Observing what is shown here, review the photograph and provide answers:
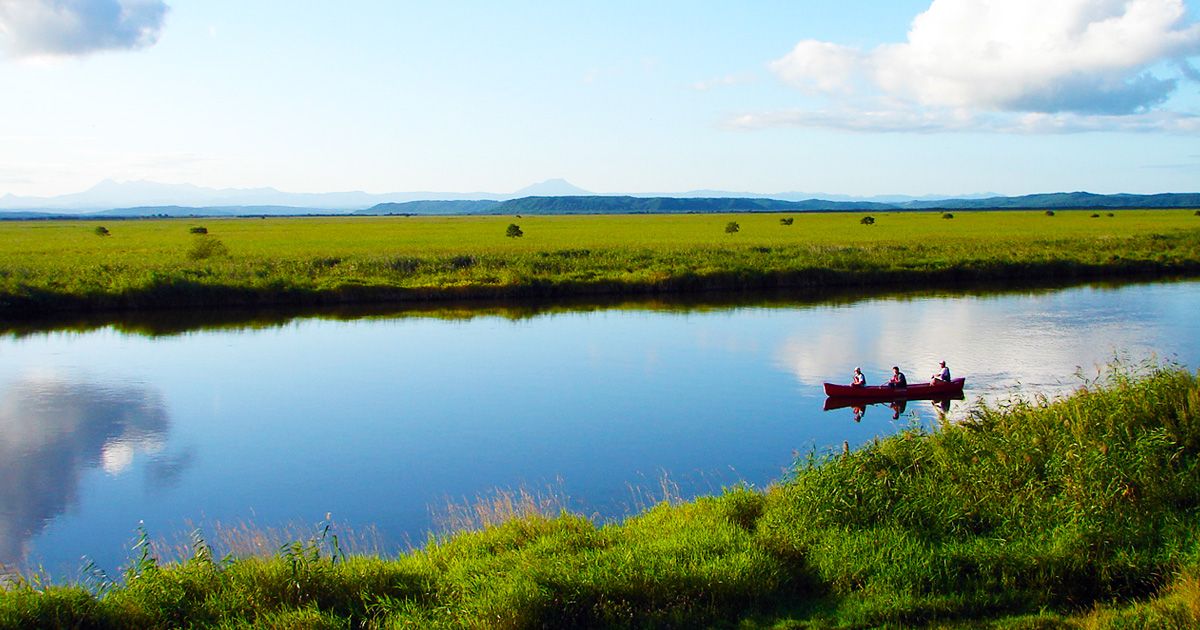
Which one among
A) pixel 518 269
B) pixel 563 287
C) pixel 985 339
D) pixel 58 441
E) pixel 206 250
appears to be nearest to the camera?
pixel 58 441

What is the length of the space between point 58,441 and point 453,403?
22.9 feet

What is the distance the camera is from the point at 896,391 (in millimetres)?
17750

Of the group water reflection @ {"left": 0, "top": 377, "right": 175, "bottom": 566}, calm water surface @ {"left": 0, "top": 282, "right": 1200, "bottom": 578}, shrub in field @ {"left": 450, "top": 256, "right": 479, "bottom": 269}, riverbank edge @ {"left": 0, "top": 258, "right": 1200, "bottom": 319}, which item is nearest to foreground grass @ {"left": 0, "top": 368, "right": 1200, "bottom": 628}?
calm water surface @ {"left": 0, "top": 282, "right": 1200, "bottom": 578}

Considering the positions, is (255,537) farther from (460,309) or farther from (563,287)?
(563,287)

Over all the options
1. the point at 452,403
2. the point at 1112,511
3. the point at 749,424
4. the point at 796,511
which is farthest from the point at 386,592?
the point at 452,403

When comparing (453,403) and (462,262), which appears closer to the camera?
(453,403)

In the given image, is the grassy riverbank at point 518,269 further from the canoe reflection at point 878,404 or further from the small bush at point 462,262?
the canoe reflection at point 878,404

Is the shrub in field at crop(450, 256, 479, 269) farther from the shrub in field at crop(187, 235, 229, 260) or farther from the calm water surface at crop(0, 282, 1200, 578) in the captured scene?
the shrub in field at crop(187, 235, 229, 260)

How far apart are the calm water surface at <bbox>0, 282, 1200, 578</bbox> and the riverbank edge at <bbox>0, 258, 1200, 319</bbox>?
3.76 metres

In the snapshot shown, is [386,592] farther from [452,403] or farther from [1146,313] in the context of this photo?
[1146,313]

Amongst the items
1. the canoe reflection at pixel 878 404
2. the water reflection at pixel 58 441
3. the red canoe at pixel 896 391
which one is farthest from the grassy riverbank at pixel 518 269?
the red canoe at pixel 896 391

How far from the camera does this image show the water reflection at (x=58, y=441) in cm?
1241

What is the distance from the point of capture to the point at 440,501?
12586 millimetres

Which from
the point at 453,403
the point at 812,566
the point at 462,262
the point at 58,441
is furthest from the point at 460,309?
the point at 812,566
